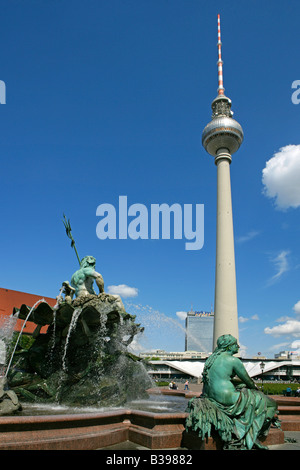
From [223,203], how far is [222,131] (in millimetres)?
11023

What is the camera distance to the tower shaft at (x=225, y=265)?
41594mm

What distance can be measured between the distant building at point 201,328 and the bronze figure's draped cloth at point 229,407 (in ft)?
315

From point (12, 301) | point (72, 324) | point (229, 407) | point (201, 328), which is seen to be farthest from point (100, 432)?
point (201, 328)

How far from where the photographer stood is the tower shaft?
41.6 m


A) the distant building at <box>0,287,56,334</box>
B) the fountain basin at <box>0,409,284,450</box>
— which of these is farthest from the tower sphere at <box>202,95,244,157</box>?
the fountain basin at <box>0,409,284,450</box>

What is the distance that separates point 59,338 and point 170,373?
2717 inches

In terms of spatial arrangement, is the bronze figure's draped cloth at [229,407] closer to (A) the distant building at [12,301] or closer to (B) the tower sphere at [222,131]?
(A) the distant building at [12,301]

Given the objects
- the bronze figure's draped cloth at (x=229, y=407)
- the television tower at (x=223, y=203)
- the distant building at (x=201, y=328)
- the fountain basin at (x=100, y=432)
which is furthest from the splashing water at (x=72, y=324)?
the distant building at (x=201, y=328)

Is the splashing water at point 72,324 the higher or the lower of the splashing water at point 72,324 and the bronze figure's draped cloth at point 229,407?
the higher

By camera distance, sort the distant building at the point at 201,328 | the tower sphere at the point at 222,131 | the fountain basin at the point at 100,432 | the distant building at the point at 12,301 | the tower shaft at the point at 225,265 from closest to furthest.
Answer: the fountain basin at the point at 100,432 → the tower shaft at the point at 225,265 → the tower sphere at the point at 222,131 → the distant building at the point at 12,301 → the distant building at the point at 201,328

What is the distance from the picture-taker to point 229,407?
5.08m

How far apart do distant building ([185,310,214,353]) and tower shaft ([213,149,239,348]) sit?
58431 mm

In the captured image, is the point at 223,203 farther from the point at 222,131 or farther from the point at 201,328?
the point at 201,328
